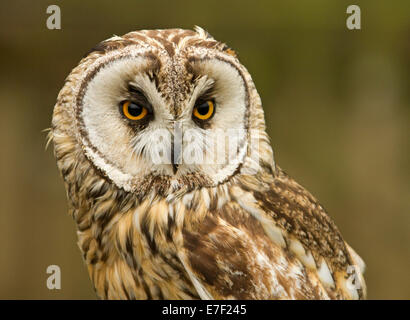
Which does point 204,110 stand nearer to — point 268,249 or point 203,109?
point 203,109

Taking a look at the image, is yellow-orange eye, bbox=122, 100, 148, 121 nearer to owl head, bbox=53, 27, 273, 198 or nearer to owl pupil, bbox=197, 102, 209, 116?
owl head, bbox=53, 27, 273, 198

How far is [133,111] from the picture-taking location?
1.17 m

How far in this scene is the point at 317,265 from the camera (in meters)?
1.33

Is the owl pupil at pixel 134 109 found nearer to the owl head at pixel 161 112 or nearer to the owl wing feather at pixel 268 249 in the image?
the owl head at pixel 161 112

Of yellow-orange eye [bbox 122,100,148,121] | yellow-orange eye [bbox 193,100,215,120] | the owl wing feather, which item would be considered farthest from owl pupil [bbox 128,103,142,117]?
the owl wing feather

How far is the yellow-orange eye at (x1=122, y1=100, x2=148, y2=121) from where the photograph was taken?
3.82 ft

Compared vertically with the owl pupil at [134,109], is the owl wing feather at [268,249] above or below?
below

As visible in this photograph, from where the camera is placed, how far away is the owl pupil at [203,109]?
1.18 meters

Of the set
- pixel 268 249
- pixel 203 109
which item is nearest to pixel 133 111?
pixel 203 109

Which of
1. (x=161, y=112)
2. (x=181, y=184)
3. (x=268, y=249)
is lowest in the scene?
(x=268, y=249)

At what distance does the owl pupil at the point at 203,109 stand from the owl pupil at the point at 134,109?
137 millimetres

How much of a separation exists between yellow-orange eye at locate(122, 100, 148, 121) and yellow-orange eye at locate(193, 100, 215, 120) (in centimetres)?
12

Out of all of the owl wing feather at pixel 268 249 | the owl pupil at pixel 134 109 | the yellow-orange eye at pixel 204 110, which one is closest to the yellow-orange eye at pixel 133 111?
the owl pupil at pixel 134 109

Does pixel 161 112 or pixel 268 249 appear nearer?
pixel 161 112
